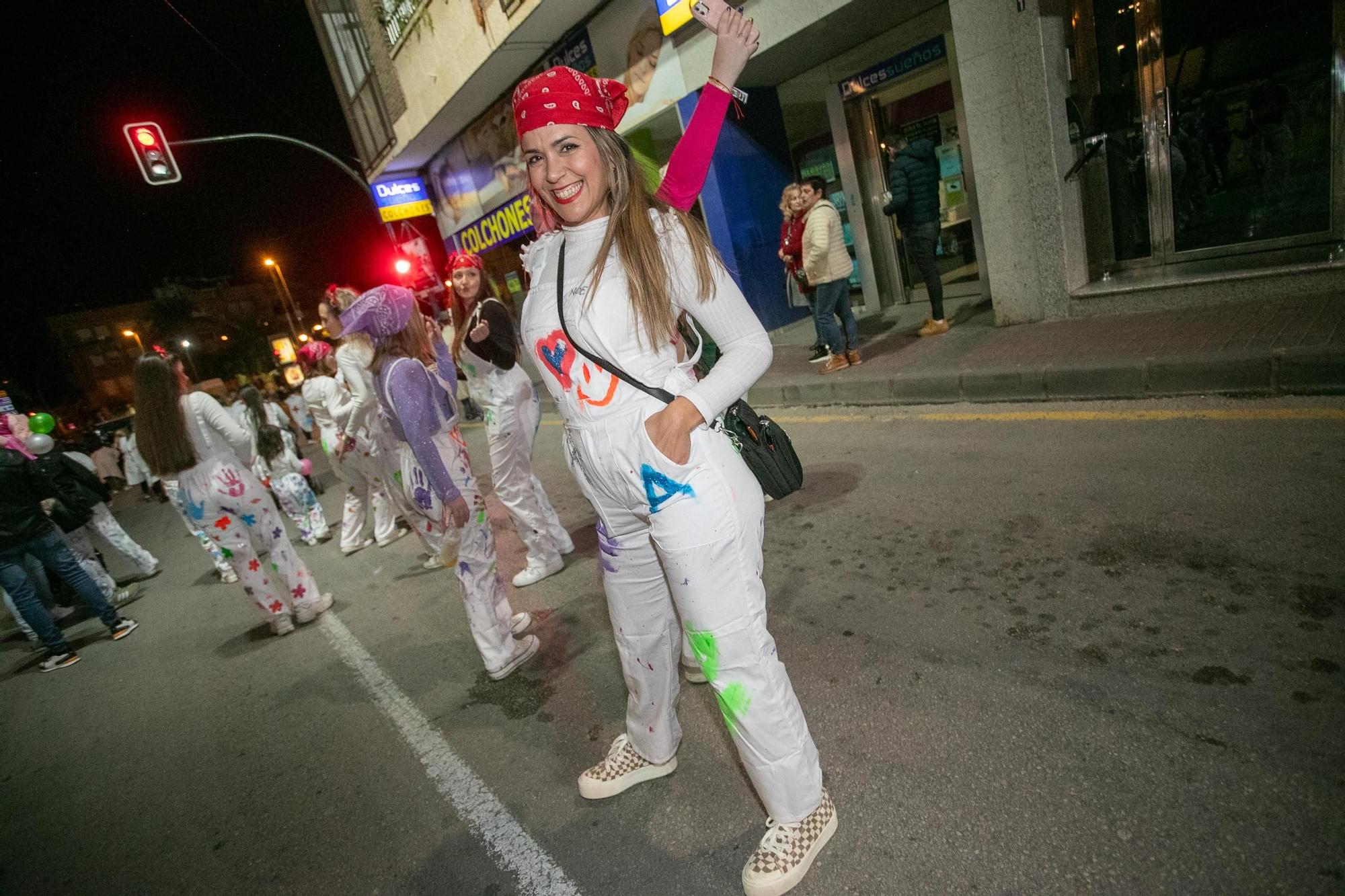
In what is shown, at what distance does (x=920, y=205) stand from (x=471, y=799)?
22.9 feet

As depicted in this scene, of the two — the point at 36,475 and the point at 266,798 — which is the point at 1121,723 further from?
the point at 36,475

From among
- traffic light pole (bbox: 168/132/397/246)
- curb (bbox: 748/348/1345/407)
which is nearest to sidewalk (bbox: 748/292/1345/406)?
curb (bbox: 748/348/1345/407)

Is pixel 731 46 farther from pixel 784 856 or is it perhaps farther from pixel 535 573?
pixel 535 573

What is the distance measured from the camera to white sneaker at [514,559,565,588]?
430cm

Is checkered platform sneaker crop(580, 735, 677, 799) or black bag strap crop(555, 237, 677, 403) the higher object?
black bag strap crop(555, 237, 677, 403)

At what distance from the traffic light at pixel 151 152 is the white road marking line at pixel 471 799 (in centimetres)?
1222

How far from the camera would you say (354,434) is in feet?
15.6

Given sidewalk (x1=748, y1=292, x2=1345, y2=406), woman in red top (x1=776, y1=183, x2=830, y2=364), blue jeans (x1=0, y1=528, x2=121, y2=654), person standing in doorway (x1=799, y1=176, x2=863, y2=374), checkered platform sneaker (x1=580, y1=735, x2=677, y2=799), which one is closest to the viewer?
checkered platform sneaker (x1=580, y1=735, x2=677, y2=799)

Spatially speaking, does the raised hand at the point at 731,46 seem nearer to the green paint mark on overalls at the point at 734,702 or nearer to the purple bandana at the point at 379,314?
the green paint mark on overalls at the point at 734,702

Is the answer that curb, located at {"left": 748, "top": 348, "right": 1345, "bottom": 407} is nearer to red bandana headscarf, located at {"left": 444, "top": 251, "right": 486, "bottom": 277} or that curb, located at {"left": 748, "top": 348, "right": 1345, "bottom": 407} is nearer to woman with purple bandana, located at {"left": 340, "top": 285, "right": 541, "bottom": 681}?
red bandana headscarf, located at {"left": 444, "top": 251, "right": 486, "bottom": 277}

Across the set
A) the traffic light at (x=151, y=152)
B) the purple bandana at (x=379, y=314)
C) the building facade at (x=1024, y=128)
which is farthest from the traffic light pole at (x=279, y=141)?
the purple bandana at (x=379, y=314)

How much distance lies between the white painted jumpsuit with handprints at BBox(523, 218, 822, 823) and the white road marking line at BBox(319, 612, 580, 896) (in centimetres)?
81

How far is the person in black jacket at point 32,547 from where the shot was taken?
476cm

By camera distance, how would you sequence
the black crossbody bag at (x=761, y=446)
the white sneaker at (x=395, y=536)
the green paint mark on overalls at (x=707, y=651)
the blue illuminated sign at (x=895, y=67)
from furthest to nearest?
the blue illuminated sign at (x=895, y=67), the white sneaker at (x=395, y=536), the black crossbody bag at (x=761, y=446), the green paint mark on overalls at (x=707, y=651)
